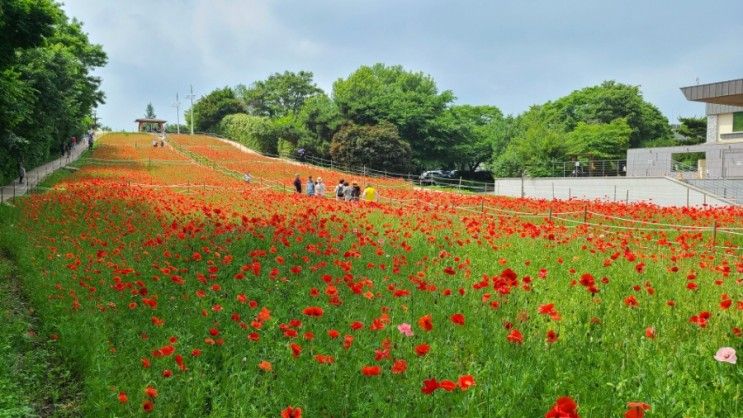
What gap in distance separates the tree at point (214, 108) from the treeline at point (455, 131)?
23.0m

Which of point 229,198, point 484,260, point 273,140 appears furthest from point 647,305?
point 273,140

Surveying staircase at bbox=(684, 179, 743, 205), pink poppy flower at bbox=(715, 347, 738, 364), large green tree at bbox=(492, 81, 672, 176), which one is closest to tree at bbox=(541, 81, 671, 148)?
large green tree at bbox=(492, 81, 672, 176)

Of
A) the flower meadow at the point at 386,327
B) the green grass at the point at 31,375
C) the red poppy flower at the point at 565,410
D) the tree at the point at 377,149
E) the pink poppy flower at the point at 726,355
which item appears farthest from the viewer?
the tree at the point at 377,149

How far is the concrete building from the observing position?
108 feet

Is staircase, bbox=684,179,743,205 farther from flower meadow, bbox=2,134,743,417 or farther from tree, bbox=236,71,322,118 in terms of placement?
tree, bbox=236,71,322,118

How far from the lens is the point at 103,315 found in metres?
5.70

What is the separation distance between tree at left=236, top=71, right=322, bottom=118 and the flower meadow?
90893mm

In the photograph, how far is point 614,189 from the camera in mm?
32125

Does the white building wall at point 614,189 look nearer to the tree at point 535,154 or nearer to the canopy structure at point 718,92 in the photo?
the tree at point 535,154

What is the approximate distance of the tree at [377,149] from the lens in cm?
4856

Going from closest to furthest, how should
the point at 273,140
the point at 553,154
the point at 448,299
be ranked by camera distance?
the point at 448,299 → the point at 553,154 → the point at 273,140

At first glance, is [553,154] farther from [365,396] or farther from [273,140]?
[365,396]

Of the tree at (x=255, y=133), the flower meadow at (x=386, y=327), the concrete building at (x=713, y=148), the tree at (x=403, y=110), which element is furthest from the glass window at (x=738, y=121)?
the tree at (x=255, y=133)

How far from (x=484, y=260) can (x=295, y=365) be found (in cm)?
514
